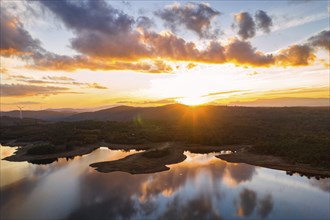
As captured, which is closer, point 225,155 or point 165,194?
point 165,194

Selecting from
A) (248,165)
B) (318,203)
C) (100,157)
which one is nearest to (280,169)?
(248,165)

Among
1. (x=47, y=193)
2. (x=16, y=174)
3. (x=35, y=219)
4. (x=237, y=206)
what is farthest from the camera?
(x=16, y=174)

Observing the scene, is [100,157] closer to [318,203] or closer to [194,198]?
[194,198]

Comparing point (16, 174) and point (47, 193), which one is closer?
point (47, 193)

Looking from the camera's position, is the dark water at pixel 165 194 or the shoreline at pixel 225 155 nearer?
the dark water at pixel 165 194

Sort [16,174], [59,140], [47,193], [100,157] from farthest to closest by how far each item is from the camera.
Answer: [59,140] < [100,157] < [16,174] < [47,193]

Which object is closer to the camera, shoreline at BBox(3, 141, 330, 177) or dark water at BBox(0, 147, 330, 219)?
dark water at BBox(0, 147, 330, 219)

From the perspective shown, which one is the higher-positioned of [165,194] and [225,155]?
[225,155]
